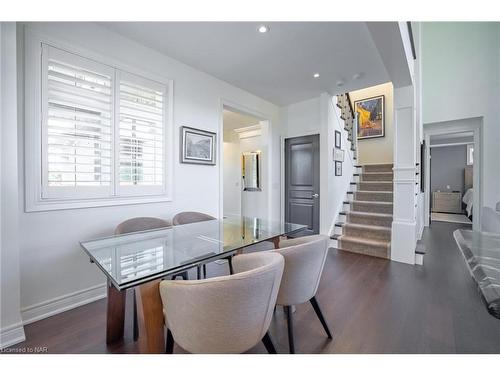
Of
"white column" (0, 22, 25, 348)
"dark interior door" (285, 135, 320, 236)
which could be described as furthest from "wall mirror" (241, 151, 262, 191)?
"white column" (0, 22, 25, 348)

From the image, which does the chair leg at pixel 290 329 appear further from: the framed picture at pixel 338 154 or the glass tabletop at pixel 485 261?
the framed picture at pixel 338 154

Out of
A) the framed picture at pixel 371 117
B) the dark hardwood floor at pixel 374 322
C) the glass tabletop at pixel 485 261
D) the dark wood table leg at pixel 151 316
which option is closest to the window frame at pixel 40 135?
the dark hardwood floor at pixel 374 322

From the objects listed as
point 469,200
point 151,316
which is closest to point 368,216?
point 151,316

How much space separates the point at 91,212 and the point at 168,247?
1113 millimetres

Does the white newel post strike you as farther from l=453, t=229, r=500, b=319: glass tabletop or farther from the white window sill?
the white window sill

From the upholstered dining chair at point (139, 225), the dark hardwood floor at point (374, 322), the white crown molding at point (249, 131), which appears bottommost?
the dark hardwood floor at point (374, 322)

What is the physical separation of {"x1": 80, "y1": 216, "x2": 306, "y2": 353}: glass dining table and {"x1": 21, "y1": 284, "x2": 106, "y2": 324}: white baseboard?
29.9 inches

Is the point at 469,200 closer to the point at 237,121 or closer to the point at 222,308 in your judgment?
the point at 237,121

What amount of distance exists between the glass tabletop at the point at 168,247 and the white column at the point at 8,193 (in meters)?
0.48

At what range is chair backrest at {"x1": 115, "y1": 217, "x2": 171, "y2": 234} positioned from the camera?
6.59 ft

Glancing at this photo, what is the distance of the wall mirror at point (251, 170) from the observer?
5060 mm

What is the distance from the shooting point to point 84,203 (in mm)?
2135

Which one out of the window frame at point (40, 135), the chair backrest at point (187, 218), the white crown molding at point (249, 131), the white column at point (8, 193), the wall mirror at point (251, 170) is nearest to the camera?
the white column at point (8, 193)
